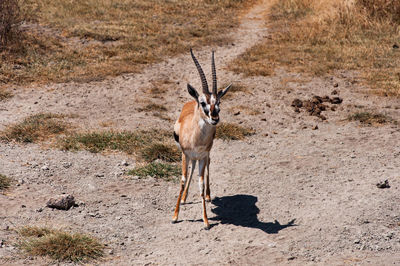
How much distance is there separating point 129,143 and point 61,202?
2696 mm

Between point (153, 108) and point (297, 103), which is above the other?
point (153, 108)

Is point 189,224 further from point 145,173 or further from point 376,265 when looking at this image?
point 376,265

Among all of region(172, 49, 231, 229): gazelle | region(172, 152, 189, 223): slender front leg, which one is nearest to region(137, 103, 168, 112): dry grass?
region(172, 49, 231, 229): gazelle

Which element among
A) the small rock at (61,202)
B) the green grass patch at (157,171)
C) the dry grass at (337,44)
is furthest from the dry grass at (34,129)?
the dry grass at (337,44)

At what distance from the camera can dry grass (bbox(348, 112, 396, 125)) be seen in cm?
1128

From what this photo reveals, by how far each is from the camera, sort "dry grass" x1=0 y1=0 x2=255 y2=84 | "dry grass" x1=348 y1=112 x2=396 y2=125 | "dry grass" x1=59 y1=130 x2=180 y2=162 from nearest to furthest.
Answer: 1. "dry grass" x1=59 y1=130 x2=180 y2=162
2. "dry grass" x1=348 y1=112 x2=396 y2=125
3. "dry grass" x1=0 y1=0 x2=255 y2=84

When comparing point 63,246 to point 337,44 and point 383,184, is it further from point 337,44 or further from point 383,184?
point 337,44

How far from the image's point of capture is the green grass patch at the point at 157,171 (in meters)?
8.52

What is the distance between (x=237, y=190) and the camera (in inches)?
321

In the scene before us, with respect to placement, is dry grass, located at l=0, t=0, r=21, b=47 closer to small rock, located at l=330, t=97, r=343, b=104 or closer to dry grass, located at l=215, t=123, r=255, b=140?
dry grass, located at l=215, t=123, r=255, b=140

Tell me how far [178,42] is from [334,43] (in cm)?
536

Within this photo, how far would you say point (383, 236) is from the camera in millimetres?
6441

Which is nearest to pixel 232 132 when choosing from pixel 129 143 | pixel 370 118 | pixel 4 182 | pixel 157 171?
pixel 129 143

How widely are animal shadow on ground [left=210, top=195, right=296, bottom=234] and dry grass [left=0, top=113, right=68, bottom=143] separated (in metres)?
4.00
